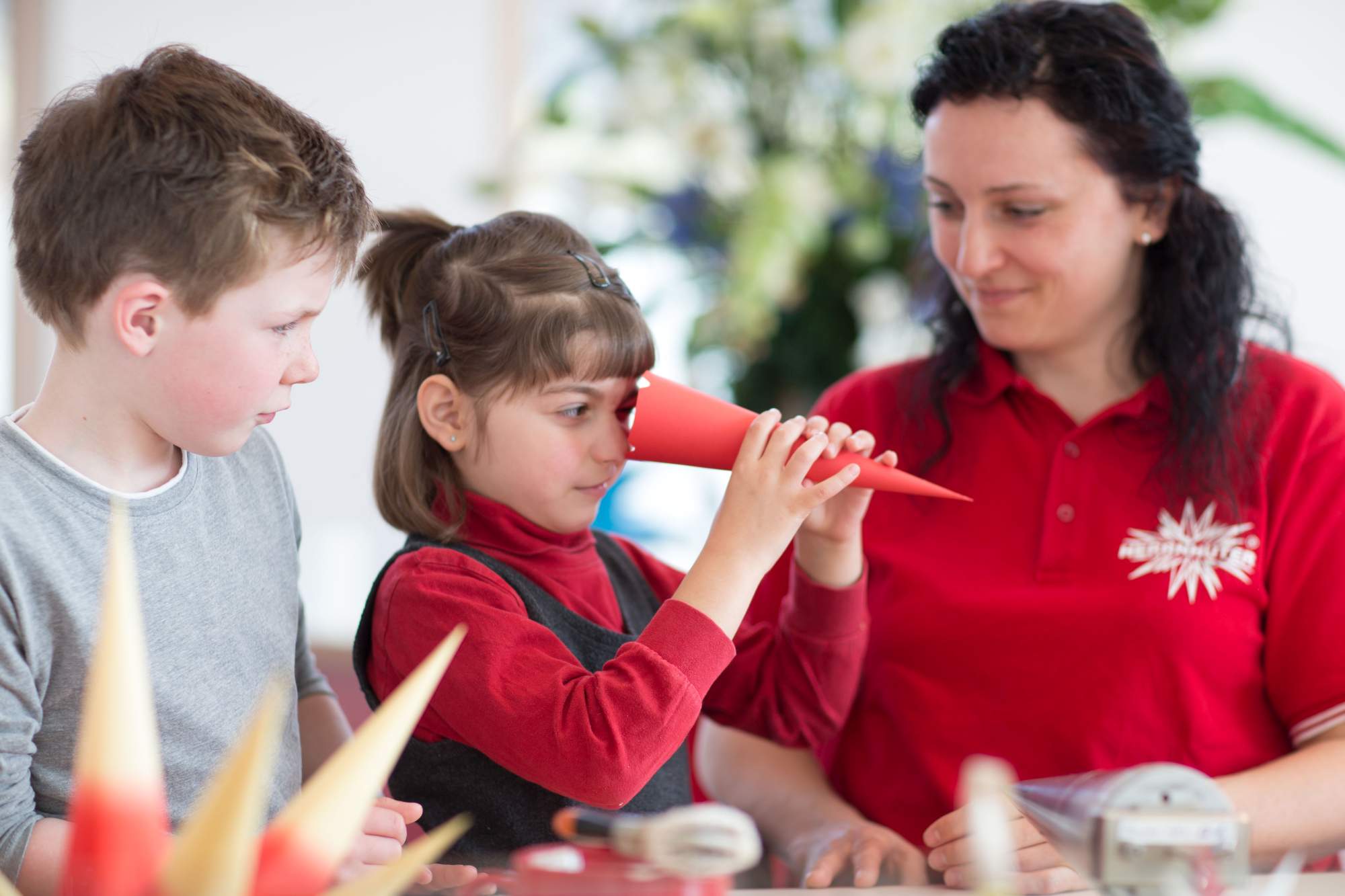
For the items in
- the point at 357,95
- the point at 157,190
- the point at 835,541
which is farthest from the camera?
the point at 357,95

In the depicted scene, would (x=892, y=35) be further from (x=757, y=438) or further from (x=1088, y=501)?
(x=757, y=438)

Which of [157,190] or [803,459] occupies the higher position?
[157,190]

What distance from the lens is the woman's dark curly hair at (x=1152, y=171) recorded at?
138 centimetres

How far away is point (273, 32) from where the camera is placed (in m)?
2.90

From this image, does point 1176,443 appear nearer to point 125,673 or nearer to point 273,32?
point 125,673

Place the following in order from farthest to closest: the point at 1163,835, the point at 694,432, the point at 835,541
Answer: the point at 835,541 < the point at 694,432 < the point at 1163,835

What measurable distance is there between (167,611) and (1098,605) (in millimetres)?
926

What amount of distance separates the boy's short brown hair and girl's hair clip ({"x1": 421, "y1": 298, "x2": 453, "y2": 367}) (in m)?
0.23

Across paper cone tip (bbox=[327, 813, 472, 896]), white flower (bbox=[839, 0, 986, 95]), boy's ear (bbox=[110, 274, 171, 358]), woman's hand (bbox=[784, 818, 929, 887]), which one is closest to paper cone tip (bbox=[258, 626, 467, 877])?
paper cone tip (bbox=[327, 813, 472, 896])

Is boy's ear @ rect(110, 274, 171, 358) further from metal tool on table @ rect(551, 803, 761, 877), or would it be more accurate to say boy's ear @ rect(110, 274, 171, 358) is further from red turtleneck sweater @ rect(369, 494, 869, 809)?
metal tool on table @ rect(551, 803, 761, 877)

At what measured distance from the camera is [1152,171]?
1.42 meters

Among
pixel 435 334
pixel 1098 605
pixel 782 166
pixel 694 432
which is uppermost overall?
pixel 782 166

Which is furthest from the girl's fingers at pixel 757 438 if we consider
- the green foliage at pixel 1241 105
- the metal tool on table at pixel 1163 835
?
the green foliage at pixel 1241 105

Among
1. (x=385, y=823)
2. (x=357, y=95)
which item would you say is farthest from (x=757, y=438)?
(x=357, y=95)
